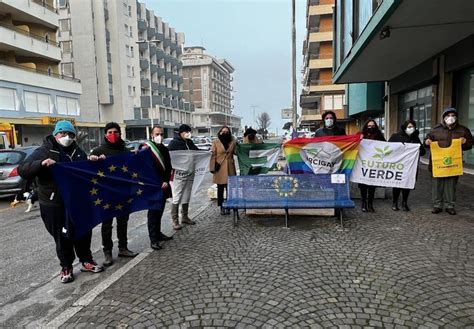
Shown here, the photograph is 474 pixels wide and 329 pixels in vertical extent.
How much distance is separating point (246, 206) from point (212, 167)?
1.49m

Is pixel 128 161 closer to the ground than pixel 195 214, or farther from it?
farther from it

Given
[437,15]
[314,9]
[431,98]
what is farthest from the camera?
[314,9]

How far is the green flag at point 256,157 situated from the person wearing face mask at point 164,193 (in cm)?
270

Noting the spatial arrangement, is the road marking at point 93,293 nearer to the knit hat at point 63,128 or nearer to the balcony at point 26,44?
the knit hat at point 63,128

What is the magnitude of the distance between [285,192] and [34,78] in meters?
32.0

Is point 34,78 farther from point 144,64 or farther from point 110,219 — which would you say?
point 144,64

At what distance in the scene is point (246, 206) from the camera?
258 inches

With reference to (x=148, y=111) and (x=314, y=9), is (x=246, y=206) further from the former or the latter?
(x=148, y=111)

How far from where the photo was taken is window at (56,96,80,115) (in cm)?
3588

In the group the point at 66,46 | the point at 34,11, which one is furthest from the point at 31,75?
the point at 66,46

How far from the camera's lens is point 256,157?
8469 millimetres

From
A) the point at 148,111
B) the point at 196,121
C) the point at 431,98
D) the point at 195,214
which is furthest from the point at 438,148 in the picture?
the point at 196,121

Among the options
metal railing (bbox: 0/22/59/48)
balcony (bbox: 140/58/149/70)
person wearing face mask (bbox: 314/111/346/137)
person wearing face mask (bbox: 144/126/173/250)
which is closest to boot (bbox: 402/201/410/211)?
person wearing face mask (bbox: 314/111/346/137)

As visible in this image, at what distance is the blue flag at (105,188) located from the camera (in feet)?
15.1
